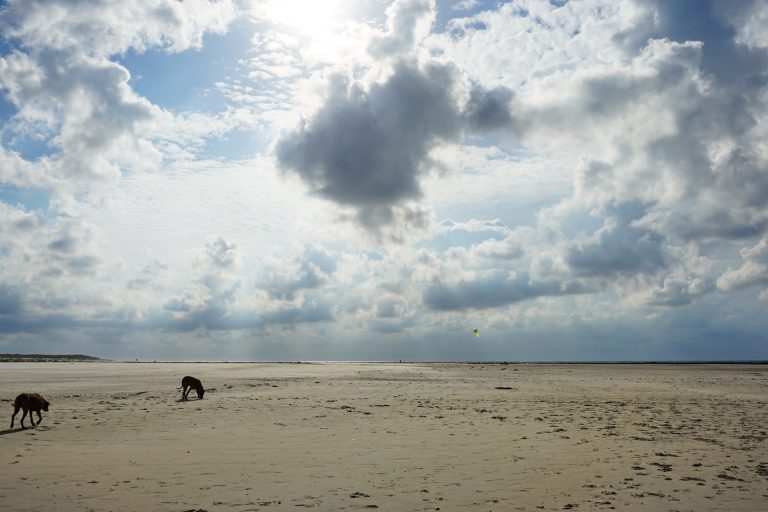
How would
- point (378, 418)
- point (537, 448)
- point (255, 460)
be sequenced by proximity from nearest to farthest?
1. point (255, 460)
2. point (537, 448)
3. point (378, 418)

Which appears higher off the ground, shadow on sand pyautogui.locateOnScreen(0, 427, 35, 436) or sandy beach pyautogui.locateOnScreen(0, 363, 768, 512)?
sandy beach pyautogui.locateOnScreen(0, 363, 768, 512)

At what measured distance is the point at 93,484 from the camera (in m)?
10.6

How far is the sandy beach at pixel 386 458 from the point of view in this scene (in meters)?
9.68

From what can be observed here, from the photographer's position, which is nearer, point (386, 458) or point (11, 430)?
point (386, 458)

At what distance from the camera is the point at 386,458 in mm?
13141

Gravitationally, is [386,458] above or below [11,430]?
above

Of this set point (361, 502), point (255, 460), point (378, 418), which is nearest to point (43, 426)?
point (255, 460)

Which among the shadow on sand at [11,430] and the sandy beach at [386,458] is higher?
the sandy beach at [386,458]

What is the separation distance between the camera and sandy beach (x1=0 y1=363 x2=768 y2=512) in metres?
9.68

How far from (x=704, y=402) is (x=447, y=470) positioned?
21778mm

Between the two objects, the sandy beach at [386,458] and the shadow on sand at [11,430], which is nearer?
the sandy beach at [386,458]

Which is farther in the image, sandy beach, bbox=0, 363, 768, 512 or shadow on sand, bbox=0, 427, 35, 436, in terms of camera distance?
shadow on sand, bbox=0, 427, 35, 436

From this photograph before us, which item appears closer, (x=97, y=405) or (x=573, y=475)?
(x=573, y=475)

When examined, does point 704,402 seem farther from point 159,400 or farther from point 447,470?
point 159,400
